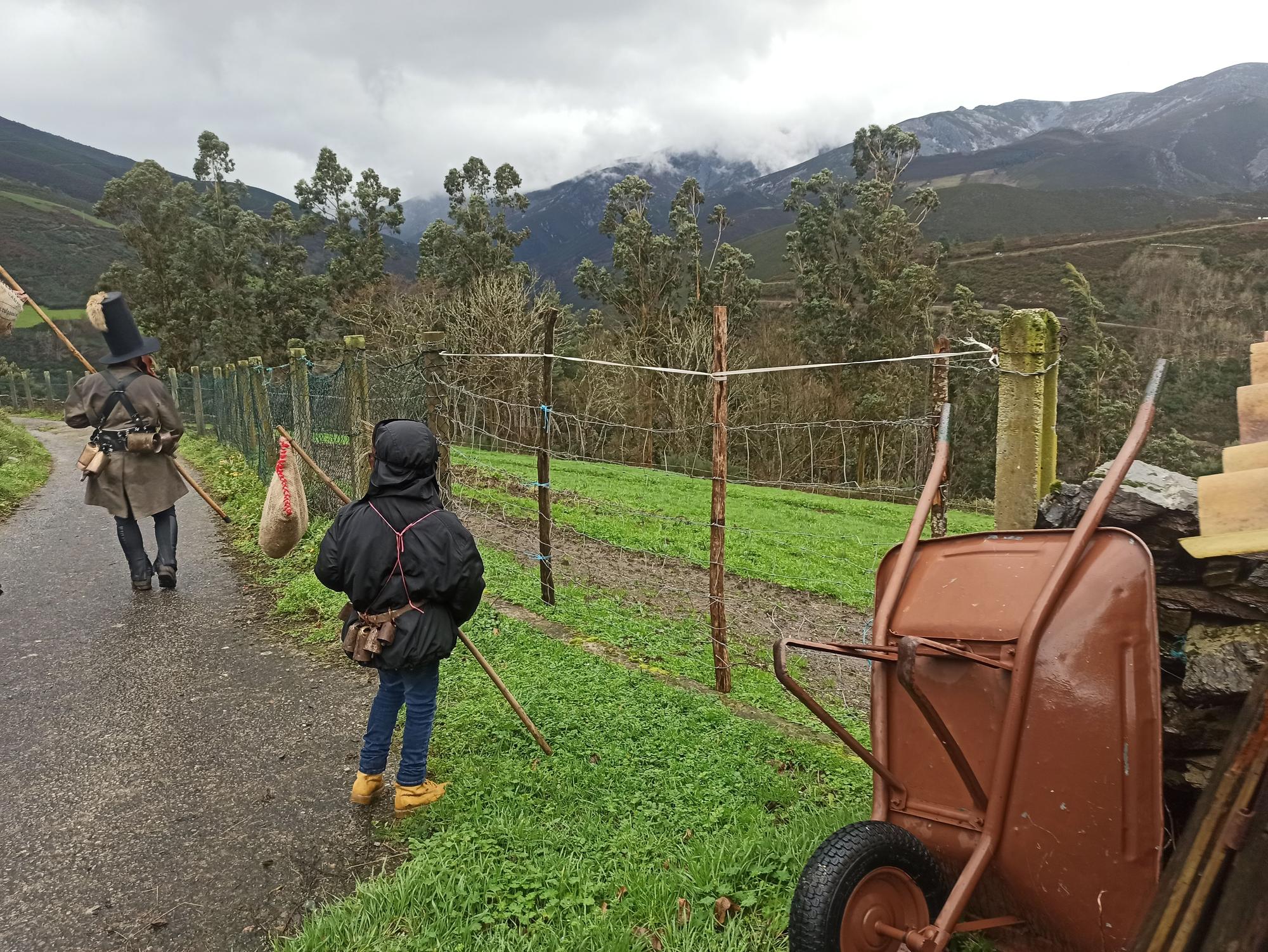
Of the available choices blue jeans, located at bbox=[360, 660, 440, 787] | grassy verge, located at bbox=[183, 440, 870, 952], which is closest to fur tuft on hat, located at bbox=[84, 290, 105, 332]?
grassy verge, located at bbox=[183, 440, 870, 952]

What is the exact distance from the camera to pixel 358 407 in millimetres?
7645

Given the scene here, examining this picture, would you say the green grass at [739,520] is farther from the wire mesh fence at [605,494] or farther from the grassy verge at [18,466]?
the grassy verge at [18,466]

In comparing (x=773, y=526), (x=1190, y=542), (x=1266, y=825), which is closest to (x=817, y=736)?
(x=1190, y=542)

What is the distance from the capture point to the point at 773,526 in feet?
46.3

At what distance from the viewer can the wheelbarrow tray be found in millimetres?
1944

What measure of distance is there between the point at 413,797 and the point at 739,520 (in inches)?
449

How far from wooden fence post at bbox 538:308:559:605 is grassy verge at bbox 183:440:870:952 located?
1371 mm

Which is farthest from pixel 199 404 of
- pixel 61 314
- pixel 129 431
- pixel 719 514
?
pixel 61 314

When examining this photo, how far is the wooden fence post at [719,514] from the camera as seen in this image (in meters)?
4.79

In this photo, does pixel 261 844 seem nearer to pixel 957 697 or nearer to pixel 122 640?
pixel 957 697

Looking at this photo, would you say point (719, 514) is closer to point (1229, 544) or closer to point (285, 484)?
point (285, 484)

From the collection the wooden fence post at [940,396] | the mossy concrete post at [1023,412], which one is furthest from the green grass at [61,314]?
the mossy concrete post at [1023,412]

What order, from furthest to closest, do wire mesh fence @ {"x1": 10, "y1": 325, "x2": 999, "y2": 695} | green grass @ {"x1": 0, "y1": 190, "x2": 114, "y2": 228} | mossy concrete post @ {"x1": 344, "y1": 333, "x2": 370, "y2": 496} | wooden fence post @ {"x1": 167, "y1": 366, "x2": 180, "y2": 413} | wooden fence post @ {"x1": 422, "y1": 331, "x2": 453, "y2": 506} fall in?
green grass @ {"x1": 0, "y1": 190, "x2": 114, "y2": 228}
wooden fence post @ {"x1": 167, "y1": 366, "x2": 180, "y2": 413}
mossy concrete post @ {"x1": 344, "y1": 333, "x2": 370, "y2": 496}
wire mesh fence @ {"x1": 10, "y1": 325, "x2": 999, "y2": 695}
wooden fence post @ {"x1": 422, "y1": 331, "x2": 453, "y2": 506}

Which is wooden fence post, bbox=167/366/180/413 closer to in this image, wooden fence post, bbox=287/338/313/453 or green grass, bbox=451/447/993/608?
green grass, bbox=451/447/993/608
